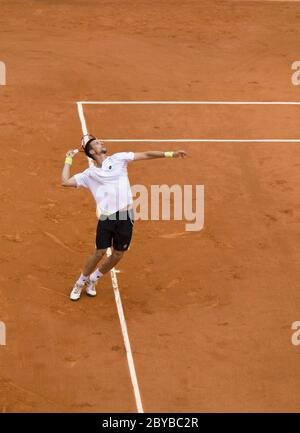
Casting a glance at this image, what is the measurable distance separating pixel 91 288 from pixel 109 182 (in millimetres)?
1553

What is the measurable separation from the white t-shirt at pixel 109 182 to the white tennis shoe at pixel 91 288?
110 centimetres

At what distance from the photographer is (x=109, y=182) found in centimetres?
1221

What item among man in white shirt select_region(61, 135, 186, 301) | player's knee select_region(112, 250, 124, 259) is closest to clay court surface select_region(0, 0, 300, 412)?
player's knee select_region(112, 250, 124, 259)

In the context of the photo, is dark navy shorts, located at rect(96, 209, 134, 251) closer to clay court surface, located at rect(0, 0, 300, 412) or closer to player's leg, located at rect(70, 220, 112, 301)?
player's leg, located at rect(70, 220, 112, 301)

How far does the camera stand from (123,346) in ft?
39.4

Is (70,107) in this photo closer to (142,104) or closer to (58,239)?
(142,104)

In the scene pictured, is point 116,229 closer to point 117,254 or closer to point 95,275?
point 117,254

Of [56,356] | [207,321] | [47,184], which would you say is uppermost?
[47,184]

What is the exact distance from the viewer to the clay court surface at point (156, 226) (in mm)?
11453

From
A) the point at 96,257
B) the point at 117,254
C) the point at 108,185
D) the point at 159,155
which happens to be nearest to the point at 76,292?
the point at 96,257

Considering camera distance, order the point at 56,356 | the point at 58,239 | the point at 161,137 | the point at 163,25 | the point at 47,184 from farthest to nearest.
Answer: the point at 163,25, the point at 161,137, the point at 47,184, the point at 58,239, the point at 56,356

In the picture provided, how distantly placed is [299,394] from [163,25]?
13743mm

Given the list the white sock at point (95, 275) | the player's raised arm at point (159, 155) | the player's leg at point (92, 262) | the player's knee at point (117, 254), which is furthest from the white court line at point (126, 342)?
the player's raised arm at point (159, 155)
